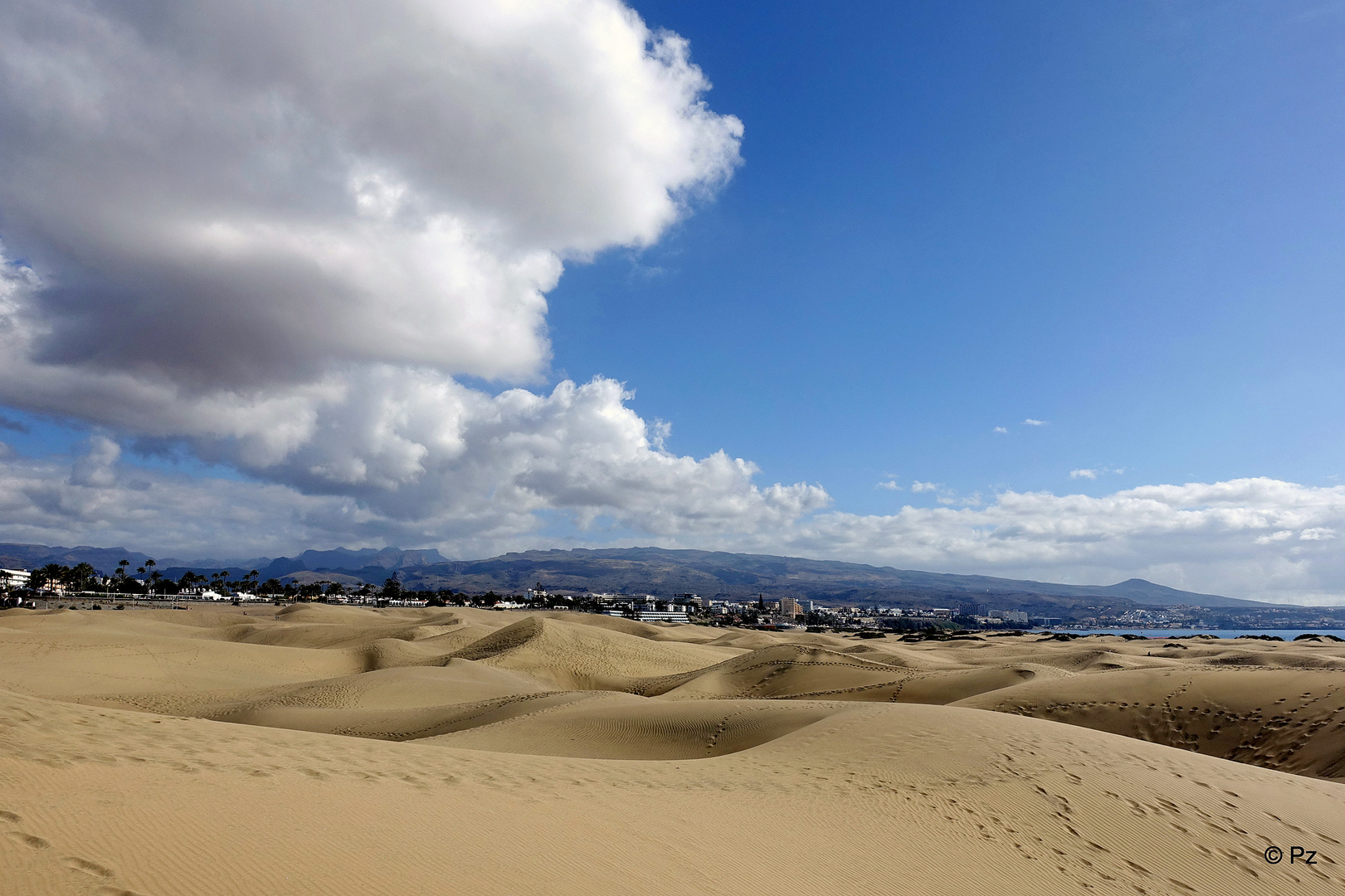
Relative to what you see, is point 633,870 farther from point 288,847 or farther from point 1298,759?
point 1298,759

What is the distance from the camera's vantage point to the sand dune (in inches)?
232

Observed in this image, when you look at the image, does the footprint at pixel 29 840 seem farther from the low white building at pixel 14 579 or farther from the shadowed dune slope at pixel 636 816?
the low white building at pixel 14 579

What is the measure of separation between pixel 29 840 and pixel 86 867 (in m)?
0.64

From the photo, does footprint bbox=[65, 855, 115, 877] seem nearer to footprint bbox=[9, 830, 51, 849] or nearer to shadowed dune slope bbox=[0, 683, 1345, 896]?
shadowed dune slope bbox=[0, 683, 1345, 896]

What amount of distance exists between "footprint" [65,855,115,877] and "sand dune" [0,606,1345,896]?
15mm

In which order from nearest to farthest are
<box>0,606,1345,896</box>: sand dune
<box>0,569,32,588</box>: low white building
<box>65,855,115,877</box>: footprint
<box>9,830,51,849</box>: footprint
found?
<box>65,855,115,877</box>: footprint
<box>9,830,51,849</box>: footprint
<box>0,606,1345,896</box>: sand dune
<box>0,569,32,588</box>: low white building

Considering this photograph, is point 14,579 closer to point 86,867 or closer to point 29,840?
point 29,840

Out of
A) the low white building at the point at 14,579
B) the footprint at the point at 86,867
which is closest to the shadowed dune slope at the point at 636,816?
the footprint at the point at 86,867

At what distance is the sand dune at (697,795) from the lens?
19.3 ft

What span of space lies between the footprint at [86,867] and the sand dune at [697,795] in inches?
0.6

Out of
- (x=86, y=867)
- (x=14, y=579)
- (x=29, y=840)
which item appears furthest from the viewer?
(x=14, y=579)

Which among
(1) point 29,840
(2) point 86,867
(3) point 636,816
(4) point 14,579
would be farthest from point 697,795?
(4) point 14,579

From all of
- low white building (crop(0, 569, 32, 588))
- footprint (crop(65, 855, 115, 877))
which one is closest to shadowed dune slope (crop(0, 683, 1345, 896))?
footprint (crop(65, 855, 115, 877))

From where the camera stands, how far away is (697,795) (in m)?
11.0
